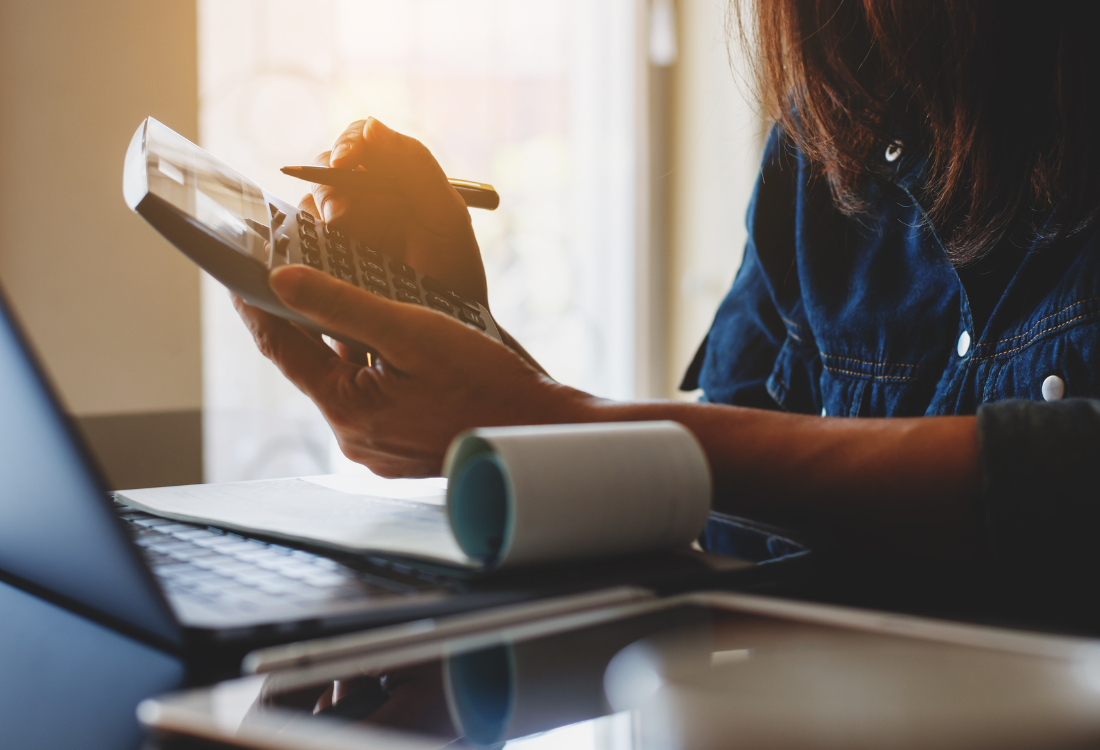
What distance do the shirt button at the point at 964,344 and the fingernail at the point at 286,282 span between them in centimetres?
43

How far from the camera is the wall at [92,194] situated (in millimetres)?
1225

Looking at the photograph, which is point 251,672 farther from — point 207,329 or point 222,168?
point 207,329

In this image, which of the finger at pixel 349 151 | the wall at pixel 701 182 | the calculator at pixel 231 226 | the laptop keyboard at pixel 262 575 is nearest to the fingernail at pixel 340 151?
the finger at pixel 349 151

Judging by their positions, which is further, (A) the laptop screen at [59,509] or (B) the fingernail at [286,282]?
(B) the fingernail at [286,282]

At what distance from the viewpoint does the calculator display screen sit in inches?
14.4

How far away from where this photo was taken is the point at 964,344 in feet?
1.79

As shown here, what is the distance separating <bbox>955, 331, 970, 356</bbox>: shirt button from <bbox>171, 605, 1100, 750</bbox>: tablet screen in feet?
1.27

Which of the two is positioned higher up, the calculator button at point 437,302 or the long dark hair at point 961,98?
the long dark hair at point 961,98

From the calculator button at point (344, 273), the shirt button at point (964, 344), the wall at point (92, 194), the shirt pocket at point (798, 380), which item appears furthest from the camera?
the wall at point (92, 194)

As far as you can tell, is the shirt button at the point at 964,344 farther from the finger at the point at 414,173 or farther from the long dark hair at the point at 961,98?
the finger at the point at 414,173

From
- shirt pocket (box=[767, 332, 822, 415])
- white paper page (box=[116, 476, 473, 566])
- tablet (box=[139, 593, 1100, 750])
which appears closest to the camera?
tablet (box=[139, 593, 1100, 750])

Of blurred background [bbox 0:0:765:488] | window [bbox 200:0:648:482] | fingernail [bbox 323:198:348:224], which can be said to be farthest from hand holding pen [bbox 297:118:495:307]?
window [bbox 200:0:648:482]

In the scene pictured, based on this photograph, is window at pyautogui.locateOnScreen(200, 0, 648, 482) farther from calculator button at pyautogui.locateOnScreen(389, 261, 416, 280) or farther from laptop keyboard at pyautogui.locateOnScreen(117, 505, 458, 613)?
laptop keyboard at pyautogui.locateOnScreen(117, 505, 458, 613)

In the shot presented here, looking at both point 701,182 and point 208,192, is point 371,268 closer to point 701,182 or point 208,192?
point 208,192
